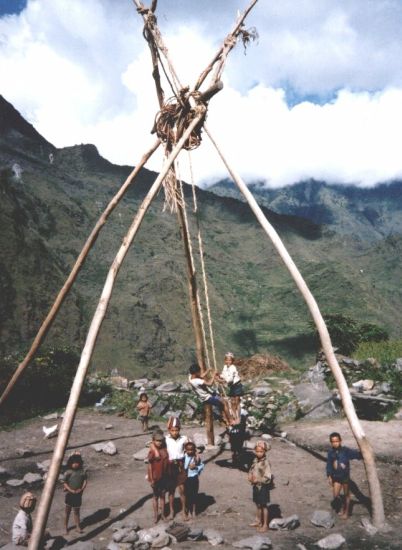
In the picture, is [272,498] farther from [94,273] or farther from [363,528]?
[94,273]

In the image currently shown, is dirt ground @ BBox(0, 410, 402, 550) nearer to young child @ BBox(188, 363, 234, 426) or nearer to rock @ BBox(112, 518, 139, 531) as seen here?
rock @ BBox(112, 518, 139, 531)

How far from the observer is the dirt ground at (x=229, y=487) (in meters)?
5.16

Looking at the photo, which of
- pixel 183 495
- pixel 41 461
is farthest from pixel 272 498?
pixel 41 461

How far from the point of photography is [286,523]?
5215mm

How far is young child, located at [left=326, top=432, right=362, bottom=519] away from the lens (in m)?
5.48

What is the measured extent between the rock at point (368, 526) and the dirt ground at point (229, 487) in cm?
7

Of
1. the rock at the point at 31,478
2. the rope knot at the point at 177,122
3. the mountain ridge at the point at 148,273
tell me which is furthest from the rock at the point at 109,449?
the mountain ridge at the point at 148,273

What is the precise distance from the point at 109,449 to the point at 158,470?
403 cm

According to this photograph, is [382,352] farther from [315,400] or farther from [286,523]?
[286,523]

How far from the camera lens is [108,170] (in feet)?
302

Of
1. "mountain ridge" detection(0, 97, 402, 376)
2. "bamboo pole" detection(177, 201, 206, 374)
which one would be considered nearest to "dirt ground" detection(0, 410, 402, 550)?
"bamboo pole" detection(177, 201, 206, 374)

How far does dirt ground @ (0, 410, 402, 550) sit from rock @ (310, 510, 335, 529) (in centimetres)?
7

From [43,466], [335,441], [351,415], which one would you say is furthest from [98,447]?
[351,415]

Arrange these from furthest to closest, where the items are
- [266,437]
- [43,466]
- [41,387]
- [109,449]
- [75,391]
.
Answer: [41,387]
[266,437]
[109,449]
[43,466]
[75,391]
